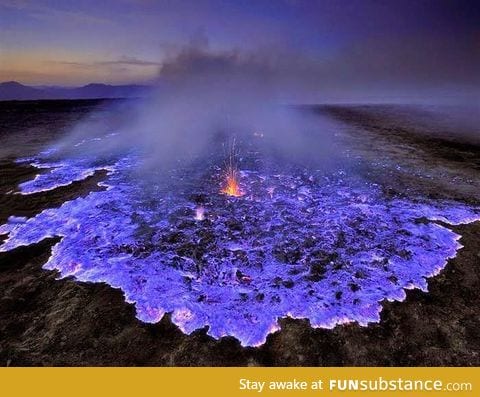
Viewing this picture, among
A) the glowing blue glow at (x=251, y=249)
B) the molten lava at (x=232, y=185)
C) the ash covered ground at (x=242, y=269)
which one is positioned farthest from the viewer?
the molten lava at (x=232, y=185)

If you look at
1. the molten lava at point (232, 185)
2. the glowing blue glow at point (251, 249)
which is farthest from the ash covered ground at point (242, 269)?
the molten lava at point (232, 185)

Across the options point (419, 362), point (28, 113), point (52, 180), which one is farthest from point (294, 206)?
point (28, 113)

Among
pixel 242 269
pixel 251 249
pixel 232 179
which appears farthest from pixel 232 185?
pixel 242 269

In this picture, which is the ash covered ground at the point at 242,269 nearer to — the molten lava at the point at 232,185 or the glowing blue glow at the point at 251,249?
the glowing blue glow at the point at 251,249

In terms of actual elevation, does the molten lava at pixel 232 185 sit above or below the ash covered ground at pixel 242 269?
below

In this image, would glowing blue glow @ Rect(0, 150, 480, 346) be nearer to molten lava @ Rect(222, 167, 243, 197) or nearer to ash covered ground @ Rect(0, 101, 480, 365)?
ash covered ground @ Rect(0, 101, 480, 365)

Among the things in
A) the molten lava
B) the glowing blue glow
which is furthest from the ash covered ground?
the molten lava
